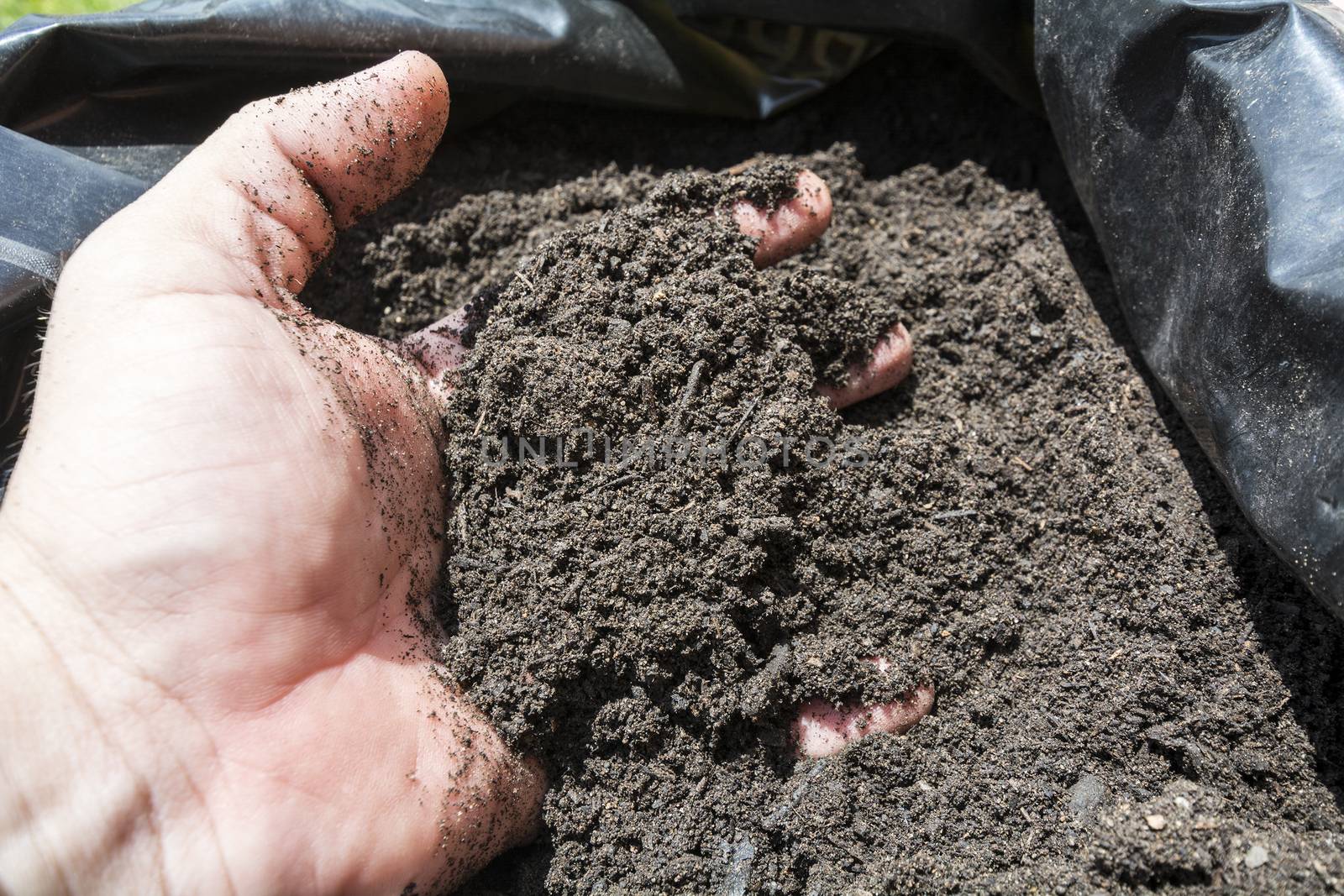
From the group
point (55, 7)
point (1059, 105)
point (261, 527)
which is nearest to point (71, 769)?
point (261, 527)

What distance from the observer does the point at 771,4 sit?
2.06m

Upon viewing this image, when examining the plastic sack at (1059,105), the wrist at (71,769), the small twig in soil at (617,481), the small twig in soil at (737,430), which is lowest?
the wrist at (71,769)

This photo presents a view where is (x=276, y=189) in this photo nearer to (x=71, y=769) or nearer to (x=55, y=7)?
(x=71, y=769)

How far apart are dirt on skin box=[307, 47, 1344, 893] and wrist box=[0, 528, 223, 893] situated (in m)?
0.50

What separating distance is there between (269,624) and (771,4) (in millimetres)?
1742

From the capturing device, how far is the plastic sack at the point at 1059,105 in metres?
1.42

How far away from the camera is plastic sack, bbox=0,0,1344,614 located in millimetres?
1424

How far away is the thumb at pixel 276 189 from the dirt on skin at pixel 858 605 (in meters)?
0.34

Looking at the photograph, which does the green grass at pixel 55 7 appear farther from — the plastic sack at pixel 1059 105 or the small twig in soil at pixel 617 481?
the small twig in soil at pixel 617 481

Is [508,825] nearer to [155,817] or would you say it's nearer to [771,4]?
[155,817]

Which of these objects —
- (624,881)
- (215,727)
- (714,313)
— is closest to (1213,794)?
(624,881)

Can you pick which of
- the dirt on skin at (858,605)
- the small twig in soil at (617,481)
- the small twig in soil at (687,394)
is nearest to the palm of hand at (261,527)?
the dirt on skin at (858,605)

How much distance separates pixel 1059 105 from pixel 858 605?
119cm

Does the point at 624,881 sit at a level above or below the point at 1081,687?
below
